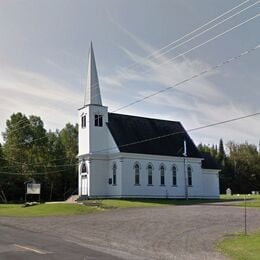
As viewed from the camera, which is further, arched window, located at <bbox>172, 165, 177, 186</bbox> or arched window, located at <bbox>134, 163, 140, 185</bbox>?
arched window, located at <bbox>172, 165, 177, 186</bbox>

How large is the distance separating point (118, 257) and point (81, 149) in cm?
4436

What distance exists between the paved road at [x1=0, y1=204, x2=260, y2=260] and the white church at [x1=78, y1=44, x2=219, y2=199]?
24.6m

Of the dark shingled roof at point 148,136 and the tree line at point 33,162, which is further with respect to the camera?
the tree line at point 33,162

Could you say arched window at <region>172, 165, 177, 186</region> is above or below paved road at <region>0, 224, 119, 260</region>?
above

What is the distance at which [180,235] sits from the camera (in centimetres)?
2081

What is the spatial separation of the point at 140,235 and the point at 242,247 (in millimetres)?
5431

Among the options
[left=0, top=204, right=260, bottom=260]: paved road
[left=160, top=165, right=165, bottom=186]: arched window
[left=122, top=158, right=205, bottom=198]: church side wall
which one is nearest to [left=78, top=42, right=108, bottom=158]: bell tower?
[left=122, top=158, right=205, bottom=198]: church side wall

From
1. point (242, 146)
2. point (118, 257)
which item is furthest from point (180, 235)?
point (242, 146)

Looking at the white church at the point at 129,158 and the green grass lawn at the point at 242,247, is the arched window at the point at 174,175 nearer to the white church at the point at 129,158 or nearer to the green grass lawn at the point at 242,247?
the white church at the point at 129,158

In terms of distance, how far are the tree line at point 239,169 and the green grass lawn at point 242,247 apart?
87369mm

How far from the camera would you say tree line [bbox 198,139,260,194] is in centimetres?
11019

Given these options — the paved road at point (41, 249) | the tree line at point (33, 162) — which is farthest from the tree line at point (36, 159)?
the paved road at point (41, 249)

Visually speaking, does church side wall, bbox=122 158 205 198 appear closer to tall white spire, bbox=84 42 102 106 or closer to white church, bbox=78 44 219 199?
white church, bbox=78 44 219 199

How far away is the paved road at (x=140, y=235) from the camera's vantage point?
15.3 metres
